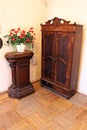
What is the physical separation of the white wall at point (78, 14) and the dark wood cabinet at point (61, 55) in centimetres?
13

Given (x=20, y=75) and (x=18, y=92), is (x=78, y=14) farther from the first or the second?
(x=18, y=92)

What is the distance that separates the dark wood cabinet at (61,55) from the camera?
7.64 ft

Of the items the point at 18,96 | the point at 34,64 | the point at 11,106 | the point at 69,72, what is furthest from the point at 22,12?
the point at 11,106

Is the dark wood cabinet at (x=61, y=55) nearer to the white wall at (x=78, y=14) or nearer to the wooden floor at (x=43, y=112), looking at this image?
the white wall at (x=78, y=14)

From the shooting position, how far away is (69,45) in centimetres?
233

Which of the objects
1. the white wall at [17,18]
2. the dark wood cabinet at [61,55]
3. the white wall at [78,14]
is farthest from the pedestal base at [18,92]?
the white wall at [78,14]

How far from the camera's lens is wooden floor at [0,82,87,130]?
6.11 feet

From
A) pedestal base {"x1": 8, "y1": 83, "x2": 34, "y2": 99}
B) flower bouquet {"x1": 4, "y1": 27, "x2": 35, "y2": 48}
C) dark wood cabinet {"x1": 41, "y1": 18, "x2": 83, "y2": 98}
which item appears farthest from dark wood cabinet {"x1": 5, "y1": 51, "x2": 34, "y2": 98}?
dark wood cabinet {"x1": 41, "y1": 18, "x2": 83, "y2": 98}

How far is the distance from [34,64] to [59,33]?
Result: 1.12 m

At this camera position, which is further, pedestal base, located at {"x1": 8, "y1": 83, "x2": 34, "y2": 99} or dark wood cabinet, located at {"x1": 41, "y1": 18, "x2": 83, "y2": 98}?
pedestal base, located at {"x1": 8, "y1": 83, "x2": 34, "y2": 99}

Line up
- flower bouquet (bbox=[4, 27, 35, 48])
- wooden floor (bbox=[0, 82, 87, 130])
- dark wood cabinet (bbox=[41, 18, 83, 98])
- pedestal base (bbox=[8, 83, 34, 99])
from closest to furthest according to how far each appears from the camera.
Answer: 1. wooden floor (bbox=[0, 82, 87, 130])
2. dark wood cabinet (bbox=[41, 18, 83, 98])
3. flower bouquet (bbox=[4, 27, 35, 48])
4. pedestal base (bbox=[8, 83, 34, 99])

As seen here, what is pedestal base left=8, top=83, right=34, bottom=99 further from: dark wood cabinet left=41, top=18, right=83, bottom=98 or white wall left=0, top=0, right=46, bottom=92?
→ dark wood cabinet left=41, top=18, right=83, bottom=98

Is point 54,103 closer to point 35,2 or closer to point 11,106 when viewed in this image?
point 11,106

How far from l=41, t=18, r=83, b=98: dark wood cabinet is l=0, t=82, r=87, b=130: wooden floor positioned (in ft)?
0.88
